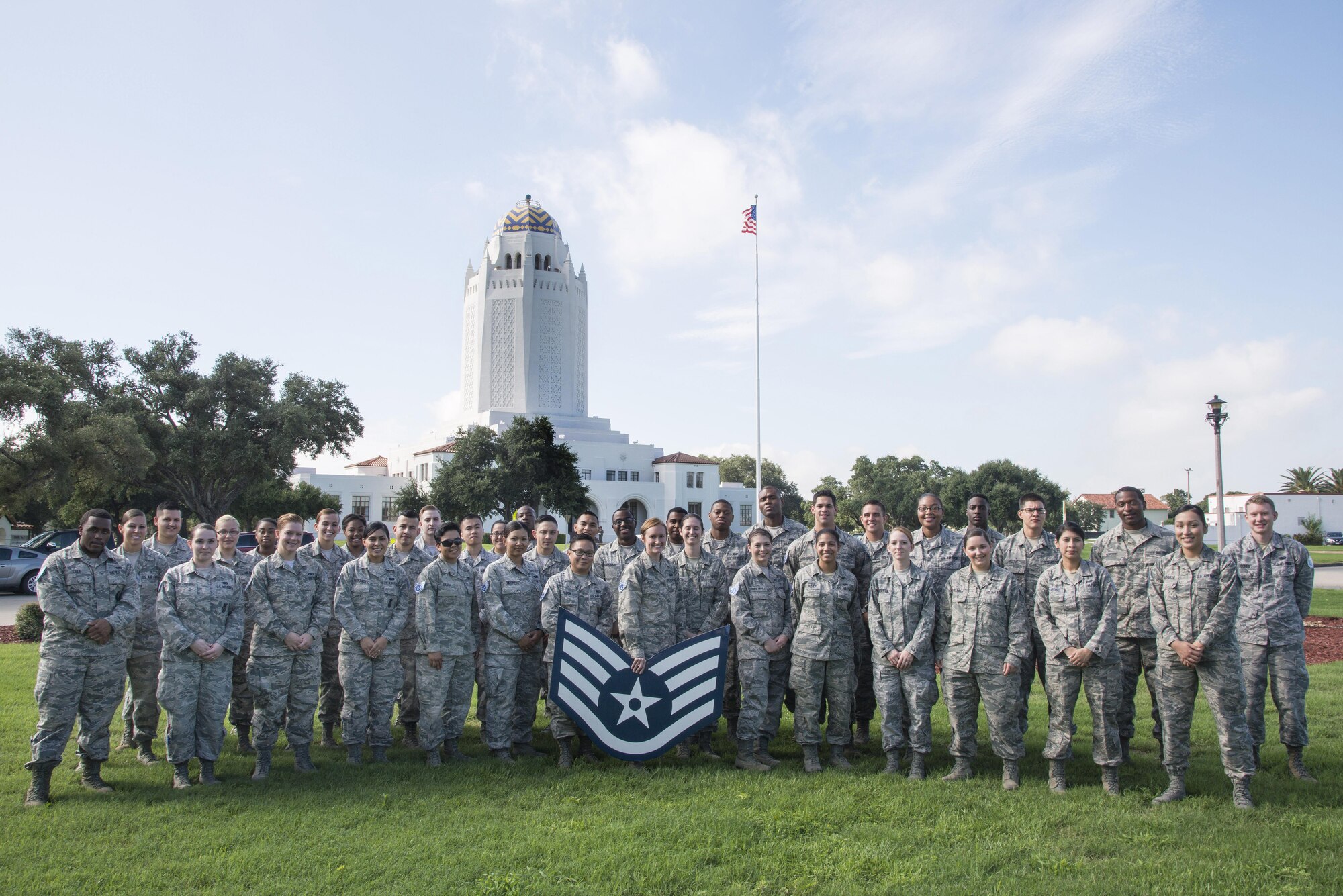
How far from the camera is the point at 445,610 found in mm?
7059

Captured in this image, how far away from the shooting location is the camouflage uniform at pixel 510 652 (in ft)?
23.1

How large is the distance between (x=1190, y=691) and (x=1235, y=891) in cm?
184

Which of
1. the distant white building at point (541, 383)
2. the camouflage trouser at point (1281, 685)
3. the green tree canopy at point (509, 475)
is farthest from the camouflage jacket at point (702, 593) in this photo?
the distant white building at point (541, 383)

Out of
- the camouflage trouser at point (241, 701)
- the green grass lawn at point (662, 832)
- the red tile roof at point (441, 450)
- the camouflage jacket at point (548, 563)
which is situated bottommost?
the green grass lawn at point (662, 832)

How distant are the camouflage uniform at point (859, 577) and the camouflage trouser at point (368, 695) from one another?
3578 mm

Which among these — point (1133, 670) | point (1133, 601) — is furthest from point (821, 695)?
point (1133, 601)

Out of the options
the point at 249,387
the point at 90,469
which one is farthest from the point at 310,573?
the point at 249,387

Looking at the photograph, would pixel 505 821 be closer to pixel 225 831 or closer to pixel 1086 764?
pixel 225 831

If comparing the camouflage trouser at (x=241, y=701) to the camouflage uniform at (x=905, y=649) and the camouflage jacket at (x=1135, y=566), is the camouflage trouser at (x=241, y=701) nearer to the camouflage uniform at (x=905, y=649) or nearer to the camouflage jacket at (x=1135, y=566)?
the camouflage uniform at (x=905, y=649)

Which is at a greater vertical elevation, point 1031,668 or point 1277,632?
point 1277,632

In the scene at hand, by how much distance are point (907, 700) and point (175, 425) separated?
37032mm

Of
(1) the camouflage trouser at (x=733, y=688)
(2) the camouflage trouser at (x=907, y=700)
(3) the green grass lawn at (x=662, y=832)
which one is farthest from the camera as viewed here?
(1) the camouflage trouser at (x=733, y=688)

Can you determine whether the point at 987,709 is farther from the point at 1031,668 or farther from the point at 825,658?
the point at 825,658

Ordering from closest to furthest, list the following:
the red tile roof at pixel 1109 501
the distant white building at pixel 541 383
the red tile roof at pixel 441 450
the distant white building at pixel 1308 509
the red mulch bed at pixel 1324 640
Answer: the red mulch bed at pixel 1324 640 < the red tile roof at pixel 441 450 < the distant white building at pixel 1308 509 < the distant white building at pixel 541 383 < the red tile roof at pixel 1109 501
